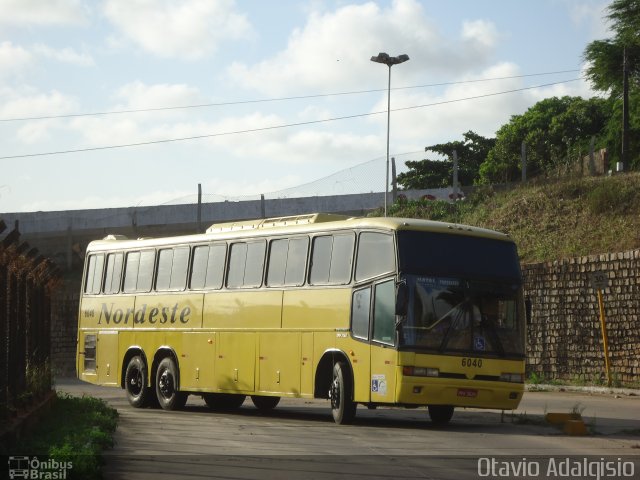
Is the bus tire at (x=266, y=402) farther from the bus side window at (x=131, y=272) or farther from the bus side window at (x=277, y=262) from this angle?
the bus side window at (x=277, y=262)

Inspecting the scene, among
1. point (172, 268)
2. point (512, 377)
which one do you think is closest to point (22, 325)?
point (512, 377)

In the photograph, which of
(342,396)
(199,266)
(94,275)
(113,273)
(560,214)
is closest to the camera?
(342,396)

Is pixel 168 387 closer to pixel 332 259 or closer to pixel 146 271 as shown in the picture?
pixel 146 271

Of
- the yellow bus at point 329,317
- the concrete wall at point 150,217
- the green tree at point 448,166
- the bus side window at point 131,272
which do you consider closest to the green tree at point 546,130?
the green tree at point 448,166

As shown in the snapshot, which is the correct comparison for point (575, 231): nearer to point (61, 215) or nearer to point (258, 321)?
point (258, 321)

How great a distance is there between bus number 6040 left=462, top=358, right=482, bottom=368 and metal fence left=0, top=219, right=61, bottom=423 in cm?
630

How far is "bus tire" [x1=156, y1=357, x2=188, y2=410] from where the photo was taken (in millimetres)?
25359

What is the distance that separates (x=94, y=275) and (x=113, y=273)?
1.02 metres

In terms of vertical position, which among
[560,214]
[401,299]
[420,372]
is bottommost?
[420,372]

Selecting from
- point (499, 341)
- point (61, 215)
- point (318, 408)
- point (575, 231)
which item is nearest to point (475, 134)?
point (61, 215)

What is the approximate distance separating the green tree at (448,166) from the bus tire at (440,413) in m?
58.9

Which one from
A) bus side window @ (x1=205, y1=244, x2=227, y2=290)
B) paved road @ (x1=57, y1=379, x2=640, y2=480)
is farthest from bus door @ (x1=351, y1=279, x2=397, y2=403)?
bus side window @ (x1=205, y1=244, x2=227, y2=290)

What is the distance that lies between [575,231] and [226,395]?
2097 cm

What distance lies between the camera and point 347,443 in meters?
16.0
